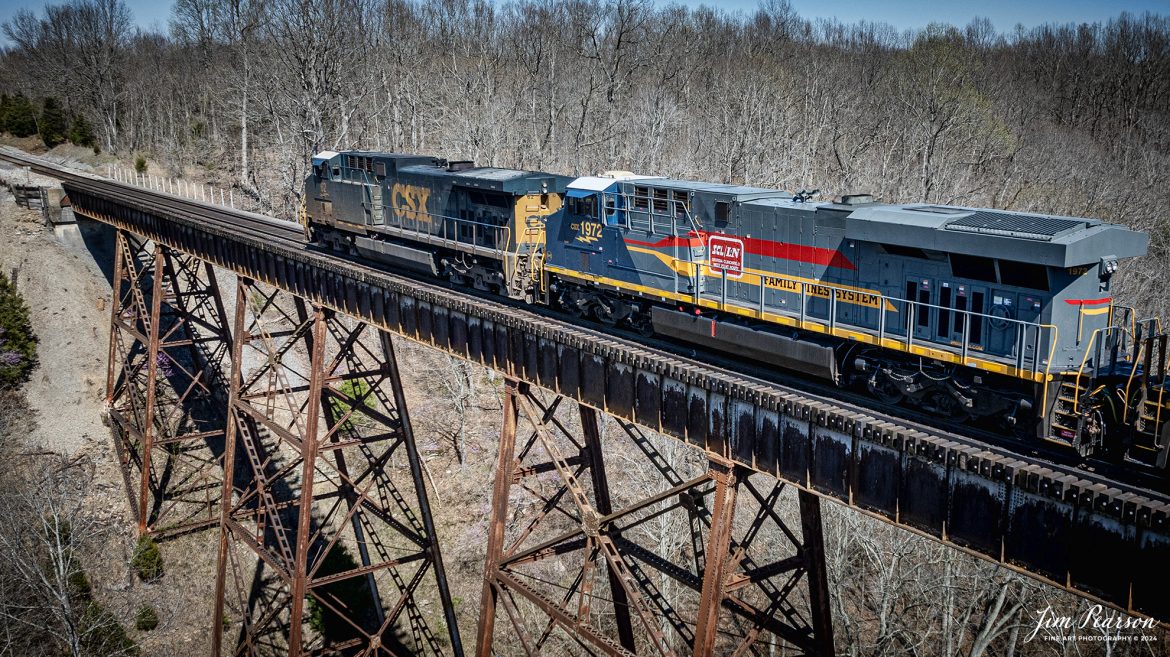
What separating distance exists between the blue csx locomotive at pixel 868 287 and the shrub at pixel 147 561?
14.3 m

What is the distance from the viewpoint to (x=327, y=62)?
1634 inches

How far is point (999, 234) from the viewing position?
11.0 m

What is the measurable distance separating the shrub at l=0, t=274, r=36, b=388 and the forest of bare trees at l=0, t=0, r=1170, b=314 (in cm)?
1206

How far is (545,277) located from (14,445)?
2043 cm

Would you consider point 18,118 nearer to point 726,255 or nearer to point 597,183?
point 597,183

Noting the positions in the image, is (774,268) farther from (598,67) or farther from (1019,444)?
(598,67)

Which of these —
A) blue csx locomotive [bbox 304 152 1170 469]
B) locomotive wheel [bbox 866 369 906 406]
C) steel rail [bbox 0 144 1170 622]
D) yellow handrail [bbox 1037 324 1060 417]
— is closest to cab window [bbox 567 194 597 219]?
blue csx locomotive [bbox 304 152 1170 469]

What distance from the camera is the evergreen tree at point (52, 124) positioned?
58.8 metres

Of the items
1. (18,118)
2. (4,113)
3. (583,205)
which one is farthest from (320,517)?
(4,113)

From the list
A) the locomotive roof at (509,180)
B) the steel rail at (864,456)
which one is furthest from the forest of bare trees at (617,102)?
the steel rail at (864,456)

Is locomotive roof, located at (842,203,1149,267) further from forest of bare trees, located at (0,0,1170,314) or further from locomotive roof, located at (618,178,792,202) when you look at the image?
forest of bare trees, located at (0,0,1170,314)

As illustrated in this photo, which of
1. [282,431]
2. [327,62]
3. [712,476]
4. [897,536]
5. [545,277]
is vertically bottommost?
[897,536]

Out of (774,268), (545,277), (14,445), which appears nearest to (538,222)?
(545,277)

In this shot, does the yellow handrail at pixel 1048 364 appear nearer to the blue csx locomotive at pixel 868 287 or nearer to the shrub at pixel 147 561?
the blue csx locomotive at pixel 868 287
